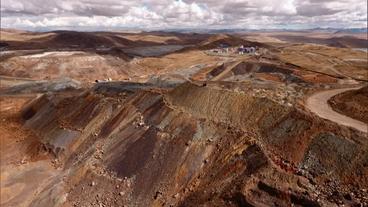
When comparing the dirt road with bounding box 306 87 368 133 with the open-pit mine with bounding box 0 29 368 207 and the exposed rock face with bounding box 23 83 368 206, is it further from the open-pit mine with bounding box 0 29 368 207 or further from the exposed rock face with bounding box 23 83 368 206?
the exposed rock face with bounding box 23 83 368 206

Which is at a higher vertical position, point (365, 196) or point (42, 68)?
point (365, 196)

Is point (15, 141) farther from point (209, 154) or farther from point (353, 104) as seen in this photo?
point (353, 104)

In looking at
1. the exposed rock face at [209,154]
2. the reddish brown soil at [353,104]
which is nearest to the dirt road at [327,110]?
the reddish brown soil at [353,104]

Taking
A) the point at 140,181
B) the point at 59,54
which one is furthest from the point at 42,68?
the point at 140,181

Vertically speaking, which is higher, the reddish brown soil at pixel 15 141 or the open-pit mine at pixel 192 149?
the open-pit mine at pixel 192 149

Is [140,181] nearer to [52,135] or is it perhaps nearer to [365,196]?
[365,196]

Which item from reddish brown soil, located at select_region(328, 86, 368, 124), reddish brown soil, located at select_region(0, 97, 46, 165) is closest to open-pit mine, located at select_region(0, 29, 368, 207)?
reddish brown soil, located at select_region(328, 86, 368, 124)

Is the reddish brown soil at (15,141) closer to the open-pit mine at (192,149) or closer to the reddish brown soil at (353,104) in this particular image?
the open-pit mine at (192,149)
